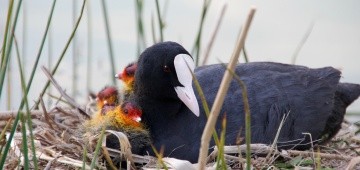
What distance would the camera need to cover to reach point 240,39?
181cm

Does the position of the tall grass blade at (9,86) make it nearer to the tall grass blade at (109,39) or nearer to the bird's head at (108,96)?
the tall grass blade at (109,39)

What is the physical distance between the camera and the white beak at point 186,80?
3.16 m

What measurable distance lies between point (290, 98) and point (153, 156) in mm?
812

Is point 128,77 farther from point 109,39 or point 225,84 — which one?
point 225,84

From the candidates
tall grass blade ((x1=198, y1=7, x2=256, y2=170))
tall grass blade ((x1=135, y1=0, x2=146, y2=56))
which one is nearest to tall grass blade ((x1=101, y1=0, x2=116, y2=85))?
tall grass blade ((x1=135, y1=0, x2=146, y2=56))

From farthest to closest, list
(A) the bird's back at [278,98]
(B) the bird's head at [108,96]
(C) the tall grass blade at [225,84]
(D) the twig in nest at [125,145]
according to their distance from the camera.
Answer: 1. (B) the bird's head at [108,96]
2. (A) the bird's back at [278,98]
3. (D) the twig in nest at [125,145]
4. (C) the tall grass blade at [225,84]

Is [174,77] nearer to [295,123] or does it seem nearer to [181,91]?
[181,91]

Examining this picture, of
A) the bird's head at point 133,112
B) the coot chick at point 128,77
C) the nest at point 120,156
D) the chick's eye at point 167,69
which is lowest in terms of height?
the nest at point 120,156

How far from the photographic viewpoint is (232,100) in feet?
10.9

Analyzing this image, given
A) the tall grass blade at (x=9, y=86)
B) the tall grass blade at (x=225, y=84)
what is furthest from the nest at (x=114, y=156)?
the tall grass blade at (x=9, y=86)

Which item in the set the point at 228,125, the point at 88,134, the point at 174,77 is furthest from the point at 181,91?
the point at 88,134

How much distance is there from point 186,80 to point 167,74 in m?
0.13

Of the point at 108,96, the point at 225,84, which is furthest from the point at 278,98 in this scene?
the point at 225,84

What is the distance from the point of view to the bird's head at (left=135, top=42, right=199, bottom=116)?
3.18 meters
